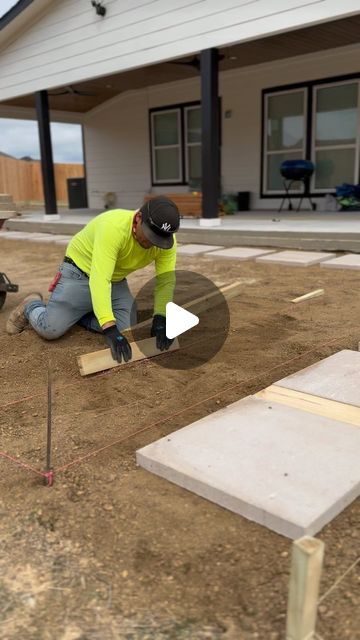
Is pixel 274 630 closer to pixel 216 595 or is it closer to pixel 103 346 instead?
pixel 216 595

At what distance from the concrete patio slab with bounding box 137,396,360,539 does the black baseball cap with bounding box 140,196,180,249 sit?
103 centimetres

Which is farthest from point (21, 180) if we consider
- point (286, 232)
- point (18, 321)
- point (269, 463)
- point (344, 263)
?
point (269, 463)

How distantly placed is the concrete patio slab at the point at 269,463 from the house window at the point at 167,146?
37.1 feet

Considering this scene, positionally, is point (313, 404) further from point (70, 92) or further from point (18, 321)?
point (70, 92)

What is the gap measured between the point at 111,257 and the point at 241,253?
435cm

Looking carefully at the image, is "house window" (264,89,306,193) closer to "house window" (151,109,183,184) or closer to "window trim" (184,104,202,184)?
"window trim" (184,104,202,184)

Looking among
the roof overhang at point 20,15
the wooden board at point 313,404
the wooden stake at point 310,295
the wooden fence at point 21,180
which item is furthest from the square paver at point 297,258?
the wooden fence at point 21,180

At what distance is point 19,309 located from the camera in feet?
13.0

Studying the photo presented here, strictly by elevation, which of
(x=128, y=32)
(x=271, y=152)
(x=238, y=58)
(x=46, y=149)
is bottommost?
(x=271, y=152)

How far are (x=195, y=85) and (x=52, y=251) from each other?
18.7 ft

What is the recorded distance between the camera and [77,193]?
1658 centimetres

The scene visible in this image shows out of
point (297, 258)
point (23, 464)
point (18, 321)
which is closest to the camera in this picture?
point (23, 464)

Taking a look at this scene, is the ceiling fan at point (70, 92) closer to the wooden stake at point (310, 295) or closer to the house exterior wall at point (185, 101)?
the house exterior wall at point (185, 101)

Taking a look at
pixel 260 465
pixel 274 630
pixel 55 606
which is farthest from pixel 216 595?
pixel 260 465
